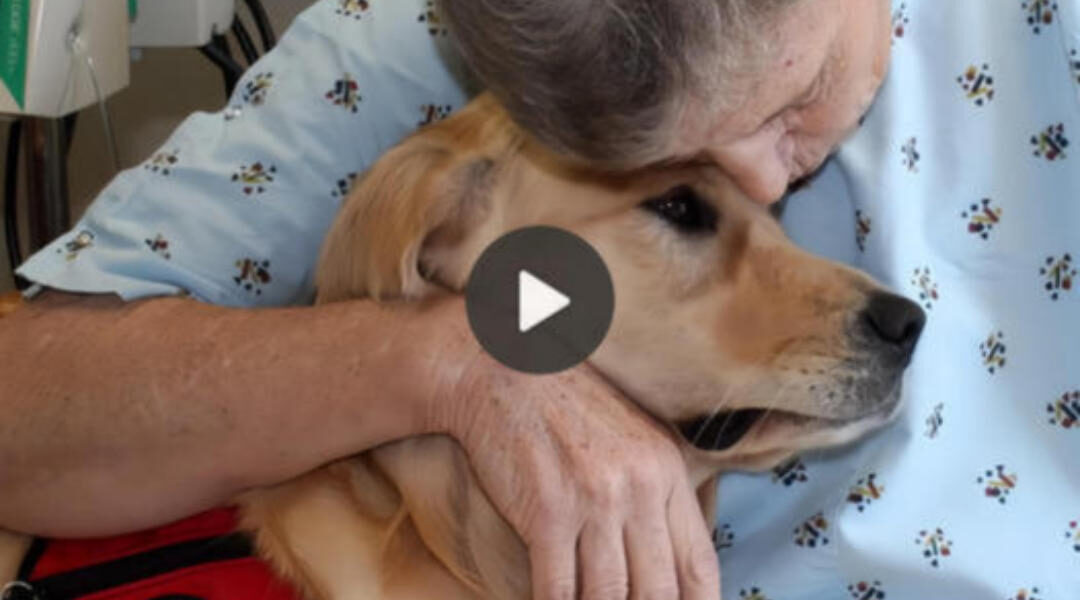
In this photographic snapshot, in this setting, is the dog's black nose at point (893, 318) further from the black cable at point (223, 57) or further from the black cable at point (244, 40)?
the black cable at point (244, 40)

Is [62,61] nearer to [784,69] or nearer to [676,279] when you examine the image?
[676,279]

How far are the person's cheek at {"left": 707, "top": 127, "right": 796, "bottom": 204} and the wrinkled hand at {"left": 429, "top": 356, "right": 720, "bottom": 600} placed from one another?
18cm

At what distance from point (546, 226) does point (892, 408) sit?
0.92ft

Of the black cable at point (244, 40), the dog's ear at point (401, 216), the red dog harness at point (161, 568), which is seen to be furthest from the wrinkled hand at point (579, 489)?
the black cable at point (244, 40)

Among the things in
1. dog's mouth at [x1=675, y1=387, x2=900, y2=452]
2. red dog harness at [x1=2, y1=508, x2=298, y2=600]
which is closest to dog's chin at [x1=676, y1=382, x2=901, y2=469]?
dog's mouth at [x1=675, y1=387, x2=900, y2=452]

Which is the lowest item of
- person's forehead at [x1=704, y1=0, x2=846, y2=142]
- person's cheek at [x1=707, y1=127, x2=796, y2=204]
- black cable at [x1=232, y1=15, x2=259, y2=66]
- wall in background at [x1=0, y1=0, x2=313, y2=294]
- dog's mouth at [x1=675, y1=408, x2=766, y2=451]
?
wall in background at [x1=0, y1=0, x2=313, y2=294]

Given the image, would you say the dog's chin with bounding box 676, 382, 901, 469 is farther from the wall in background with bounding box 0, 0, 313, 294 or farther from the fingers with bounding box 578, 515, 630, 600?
the wall in background with bounding box 0, 0, 313, 294

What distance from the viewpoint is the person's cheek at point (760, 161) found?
0.82m

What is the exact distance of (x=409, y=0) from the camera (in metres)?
1.06

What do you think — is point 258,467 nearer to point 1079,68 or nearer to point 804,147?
point 804,147
